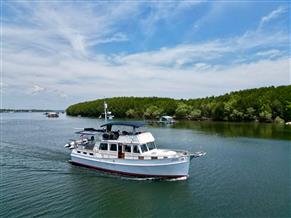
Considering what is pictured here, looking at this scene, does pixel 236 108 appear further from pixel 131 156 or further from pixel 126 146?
pixel 131 156

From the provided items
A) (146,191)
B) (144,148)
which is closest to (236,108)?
(144,148)

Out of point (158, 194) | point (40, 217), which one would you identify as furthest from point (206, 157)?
point (40, 217)

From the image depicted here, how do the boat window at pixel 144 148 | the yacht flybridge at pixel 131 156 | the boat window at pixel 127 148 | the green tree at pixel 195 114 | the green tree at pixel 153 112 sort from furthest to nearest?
1. the green tree at pixel 153 112
2. the green tree at pixel 195 114
3. the boat window at pixel 127 148
4. the boat window at pixel 144 148
5. the yacht flybridge at pixel 131 156

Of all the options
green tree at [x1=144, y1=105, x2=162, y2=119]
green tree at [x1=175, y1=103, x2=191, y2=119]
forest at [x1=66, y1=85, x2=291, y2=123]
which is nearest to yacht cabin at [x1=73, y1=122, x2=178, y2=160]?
forest at [x1=66, y1=85, x2=291, y2=123]

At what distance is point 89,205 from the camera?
24.0m

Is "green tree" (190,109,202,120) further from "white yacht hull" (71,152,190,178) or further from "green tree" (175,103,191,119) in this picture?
"white yacht hull" (71,152,190,178)

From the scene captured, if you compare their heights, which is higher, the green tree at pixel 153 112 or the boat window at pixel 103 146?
the green tree at pixel 153 112

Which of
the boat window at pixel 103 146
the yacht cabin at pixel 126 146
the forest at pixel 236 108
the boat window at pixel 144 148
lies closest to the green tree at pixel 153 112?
the forest at pixel 236 108

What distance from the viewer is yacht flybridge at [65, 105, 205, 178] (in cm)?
3041

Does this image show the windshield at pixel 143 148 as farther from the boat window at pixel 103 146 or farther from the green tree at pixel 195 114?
the green tree at pixel 195 114

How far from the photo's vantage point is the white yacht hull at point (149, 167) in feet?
99.2

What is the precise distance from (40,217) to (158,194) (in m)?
10.3

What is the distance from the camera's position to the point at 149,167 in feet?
101

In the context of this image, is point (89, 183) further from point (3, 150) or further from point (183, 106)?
point (183, 106)
